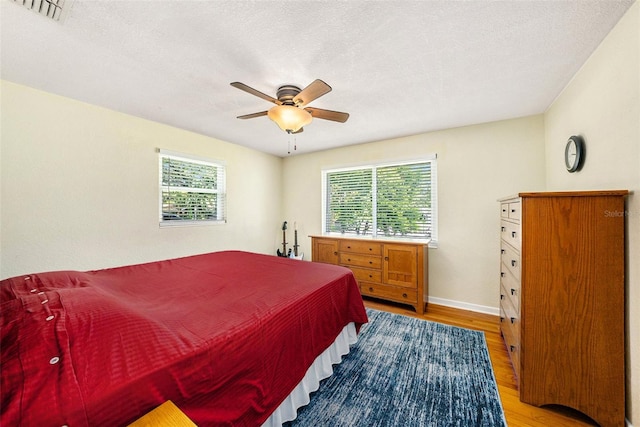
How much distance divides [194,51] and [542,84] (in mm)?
A: 2848

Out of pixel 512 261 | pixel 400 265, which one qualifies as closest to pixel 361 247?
pixel 400 265

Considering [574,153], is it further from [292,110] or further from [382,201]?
[292,110]

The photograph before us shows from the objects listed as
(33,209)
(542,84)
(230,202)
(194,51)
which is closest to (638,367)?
(542,84)

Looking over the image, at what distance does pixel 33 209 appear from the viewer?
2.18 metres

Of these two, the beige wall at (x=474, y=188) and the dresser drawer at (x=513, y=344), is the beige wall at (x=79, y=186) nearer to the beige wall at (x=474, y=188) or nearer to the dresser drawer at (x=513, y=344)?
the beige wall at (x=474, y=188)

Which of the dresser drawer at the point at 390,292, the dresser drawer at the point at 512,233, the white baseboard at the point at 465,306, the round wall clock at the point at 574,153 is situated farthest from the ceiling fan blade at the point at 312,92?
the white baseboard at the point at 465,306

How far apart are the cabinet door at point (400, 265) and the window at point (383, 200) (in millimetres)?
504

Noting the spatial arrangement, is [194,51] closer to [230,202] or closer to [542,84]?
[230,202]

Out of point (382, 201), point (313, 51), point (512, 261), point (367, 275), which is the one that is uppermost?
point (313, 51)

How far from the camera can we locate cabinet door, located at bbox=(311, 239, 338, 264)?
12.2 ft

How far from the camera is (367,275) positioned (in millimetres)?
3406

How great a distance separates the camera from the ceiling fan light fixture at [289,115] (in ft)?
6.30

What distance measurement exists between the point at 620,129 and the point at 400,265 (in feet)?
7.23

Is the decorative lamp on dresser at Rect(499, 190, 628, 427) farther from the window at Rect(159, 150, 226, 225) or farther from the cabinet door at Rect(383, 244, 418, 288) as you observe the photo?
the window at Rect(159, 150, 226, 225)
